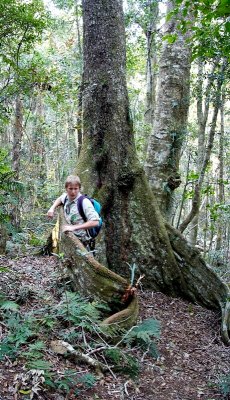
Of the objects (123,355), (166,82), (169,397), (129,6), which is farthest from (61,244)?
(129,6)

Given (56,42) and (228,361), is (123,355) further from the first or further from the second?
(56,42)

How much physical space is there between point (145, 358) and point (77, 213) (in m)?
2.02

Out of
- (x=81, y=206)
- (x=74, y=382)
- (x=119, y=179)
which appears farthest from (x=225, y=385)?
(x=119, y=179)

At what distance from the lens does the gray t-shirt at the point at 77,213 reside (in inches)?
206

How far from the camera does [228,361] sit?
5418mm

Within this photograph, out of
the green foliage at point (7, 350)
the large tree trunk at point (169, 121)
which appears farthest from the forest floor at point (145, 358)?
the large tree trunk at point (169, 121)

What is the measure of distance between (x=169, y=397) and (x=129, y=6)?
488 inches

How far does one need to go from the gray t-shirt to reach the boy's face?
0.07 m

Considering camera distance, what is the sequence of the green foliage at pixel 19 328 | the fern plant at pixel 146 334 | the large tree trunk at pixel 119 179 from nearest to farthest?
the green foliage at pixel 19 328 → the fern plant at pixel 146 334 → the large tree trunk at pixel 119 179

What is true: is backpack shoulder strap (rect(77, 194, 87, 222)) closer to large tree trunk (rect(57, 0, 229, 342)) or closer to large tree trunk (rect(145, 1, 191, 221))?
large tree trunk (rect(57, 0, 229, 342))

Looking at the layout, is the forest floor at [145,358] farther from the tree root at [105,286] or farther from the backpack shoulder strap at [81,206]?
the backpack shoulder strap at [81,206]

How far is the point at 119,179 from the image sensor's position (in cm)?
675

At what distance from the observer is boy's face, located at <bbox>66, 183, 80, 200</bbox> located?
17.5 ft

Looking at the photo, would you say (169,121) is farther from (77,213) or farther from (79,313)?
(79,313)
